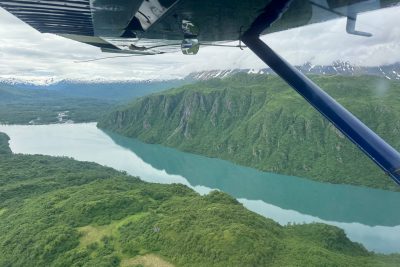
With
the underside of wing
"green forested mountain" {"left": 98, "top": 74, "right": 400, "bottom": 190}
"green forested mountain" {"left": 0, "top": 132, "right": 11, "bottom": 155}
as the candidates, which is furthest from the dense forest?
"green forested mountain" {"left": 0, "top": 132, "right": 11, "bottom": 155}

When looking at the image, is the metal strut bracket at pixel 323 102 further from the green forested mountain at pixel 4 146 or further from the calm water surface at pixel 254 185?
the green forested mountain at pixel 4 146

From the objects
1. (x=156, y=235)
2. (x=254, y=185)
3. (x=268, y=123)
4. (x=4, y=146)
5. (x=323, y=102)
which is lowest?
(x=4, y=146)

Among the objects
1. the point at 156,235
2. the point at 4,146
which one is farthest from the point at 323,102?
the point at 4,146

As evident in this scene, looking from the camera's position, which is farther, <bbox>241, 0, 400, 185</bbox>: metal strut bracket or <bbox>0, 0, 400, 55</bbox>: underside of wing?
<bbox>241, 0, 400, 185</bbox>: metal strut bracket

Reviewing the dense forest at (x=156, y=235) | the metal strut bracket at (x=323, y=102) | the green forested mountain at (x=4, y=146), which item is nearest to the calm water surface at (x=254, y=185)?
the green forested mountain at (x=4, y=146)

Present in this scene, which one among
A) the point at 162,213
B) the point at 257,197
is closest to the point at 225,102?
the point at 257,197

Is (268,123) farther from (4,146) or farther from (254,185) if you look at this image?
(4,146)

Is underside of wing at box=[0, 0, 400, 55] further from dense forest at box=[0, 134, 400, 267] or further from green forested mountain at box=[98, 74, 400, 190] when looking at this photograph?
green forested mountain at box=[98, 74, 400, 190]
